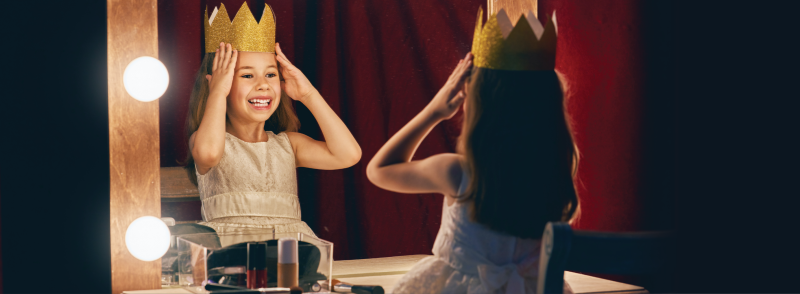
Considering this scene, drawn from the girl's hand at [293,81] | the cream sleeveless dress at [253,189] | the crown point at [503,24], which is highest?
the crown point at [503,24]

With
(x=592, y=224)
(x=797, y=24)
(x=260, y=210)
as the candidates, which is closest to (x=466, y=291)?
(x=260, y=210)

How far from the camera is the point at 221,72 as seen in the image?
105cm

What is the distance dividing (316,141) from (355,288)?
25cm

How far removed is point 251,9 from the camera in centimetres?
106

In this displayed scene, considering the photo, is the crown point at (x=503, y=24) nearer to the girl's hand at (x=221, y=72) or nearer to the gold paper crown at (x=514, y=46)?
the gold paper crown at (x=514, y=46)

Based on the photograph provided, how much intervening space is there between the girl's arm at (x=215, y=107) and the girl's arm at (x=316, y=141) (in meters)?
0.08

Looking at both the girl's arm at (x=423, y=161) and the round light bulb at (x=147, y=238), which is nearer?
the girl's arm at (x=423, y=161)

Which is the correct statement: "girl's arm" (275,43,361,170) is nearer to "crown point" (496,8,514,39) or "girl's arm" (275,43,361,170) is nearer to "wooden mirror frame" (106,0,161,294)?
"wooden mirror frame" (106,0,161,294)

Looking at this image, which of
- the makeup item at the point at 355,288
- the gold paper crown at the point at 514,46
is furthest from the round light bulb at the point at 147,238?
the gold paper crown at the point at 514,46

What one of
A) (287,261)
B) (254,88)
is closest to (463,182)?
(287,261)

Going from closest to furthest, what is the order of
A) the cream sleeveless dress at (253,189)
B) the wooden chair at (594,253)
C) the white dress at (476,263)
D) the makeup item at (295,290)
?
the wooden chair at (594,253)
the white dress at (476,263)
the makeup item at (295,290)
the cream sleeveless dress at (253,189)

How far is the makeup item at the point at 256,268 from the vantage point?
0.98m

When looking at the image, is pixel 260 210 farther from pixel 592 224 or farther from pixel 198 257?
pixel 592 224

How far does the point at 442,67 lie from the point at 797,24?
1.83 feet
